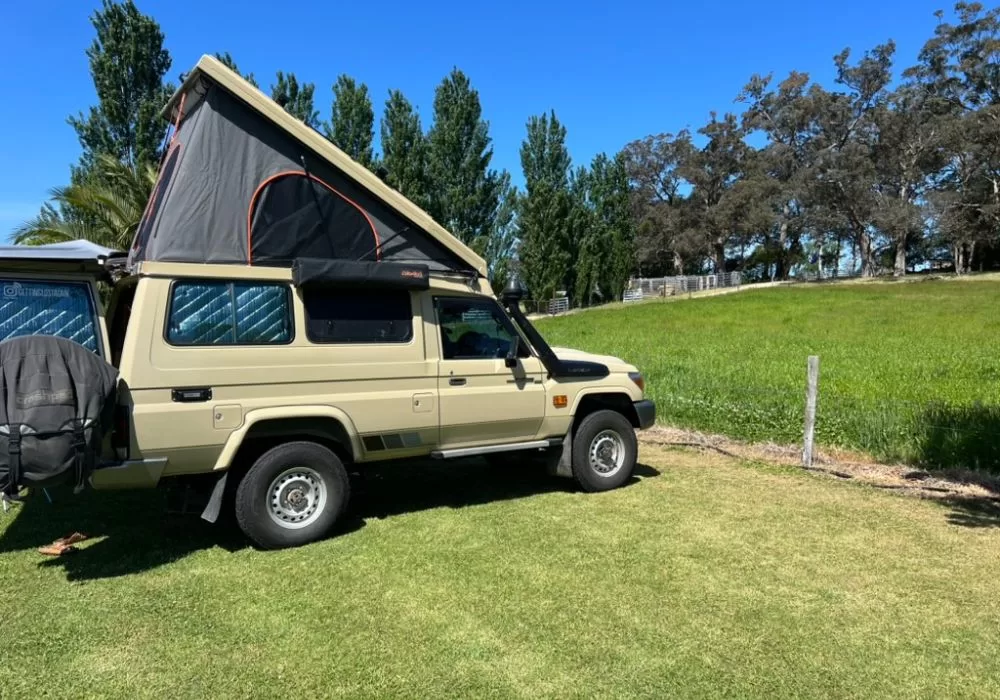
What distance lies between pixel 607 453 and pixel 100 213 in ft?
41.9

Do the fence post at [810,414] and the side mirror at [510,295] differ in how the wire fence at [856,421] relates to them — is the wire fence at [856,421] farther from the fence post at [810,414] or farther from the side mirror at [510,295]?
the side mirror at [510,295]

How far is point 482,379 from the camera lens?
20.7 ft

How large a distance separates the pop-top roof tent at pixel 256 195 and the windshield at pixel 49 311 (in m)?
0.49

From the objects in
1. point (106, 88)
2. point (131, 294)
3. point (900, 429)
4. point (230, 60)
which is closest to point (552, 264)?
point (230, 60)

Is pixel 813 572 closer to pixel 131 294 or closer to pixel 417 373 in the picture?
pixel 417 373

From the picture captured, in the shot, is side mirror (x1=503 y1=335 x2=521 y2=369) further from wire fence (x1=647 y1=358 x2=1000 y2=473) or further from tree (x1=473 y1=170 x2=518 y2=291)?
tree (x1=473 y1=170 x2=518 y2=291)

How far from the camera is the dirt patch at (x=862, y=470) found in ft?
22.5

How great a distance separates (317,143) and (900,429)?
7.23 m

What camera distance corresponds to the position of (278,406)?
5277 mm

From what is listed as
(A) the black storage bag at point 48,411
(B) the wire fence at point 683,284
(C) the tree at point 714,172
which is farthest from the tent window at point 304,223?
(C) the tree at point 714,172

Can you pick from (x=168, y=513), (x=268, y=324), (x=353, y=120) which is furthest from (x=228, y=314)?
(x=353, y=120)

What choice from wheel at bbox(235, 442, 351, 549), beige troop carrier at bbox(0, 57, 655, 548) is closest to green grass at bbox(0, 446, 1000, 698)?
wheel at bbox(235, 442, 351, 549)

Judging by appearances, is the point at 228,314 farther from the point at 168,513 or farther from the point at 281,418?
the point at 168,513

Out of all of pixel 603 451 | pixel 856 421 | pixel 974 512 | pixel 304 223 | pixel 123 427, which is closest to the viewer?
pixel 123 427
